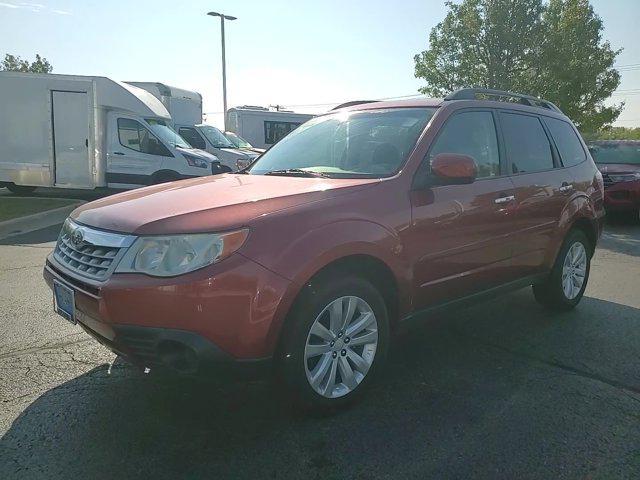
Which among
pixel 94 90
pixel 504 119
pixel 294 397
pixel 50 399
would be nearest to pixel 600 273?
pixel 504 119

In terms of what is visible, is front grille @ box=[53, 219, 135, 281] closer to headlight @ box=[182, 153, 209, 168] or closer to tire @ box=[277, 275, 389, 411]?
tire @ box=[277, 275, 389, 411]

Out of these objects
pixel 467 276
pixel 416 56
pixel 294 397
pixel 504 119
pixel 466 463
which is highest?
pixel 416 56

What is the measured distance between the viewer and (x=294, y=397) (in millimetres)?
2871

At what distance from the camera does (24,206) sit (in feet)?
36.3

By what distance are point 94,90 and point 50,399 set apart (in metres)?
11.1

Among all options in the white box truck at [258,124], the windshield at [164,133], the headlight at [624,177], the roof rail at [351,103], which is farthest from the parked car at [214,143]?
the roof rail at [351,103]

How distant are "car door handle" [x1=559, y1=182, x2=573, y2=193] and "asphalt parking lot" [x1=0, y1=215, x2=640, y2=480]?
1247 millimetres

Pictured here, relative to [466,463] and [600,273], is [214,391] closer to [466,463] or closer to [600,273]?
[466,463]

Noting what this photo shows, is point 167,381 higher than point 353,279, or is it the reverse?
point 353,279

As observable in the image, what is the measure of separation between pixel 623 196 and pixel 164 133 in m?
10.4

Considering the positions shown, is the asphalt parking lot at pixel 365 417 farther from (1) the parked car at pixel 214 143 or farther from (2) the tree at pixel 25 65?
(2) the tree at pixel 25 65

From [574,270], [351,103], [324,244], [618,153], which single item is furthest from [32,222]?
[618,153]

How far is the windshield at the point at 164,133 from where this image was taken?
1305cm

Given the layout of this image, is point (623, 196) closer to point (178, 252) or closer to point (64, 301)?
point (178, 252)
